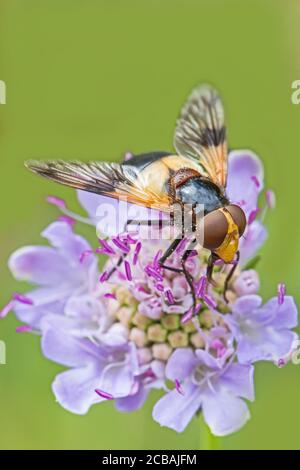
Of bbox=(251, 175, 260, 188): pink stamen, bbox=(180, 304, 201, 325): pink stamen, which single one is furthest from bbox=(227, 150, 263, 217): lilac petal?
bbox=(180, 304, 201, 325): pink stamen

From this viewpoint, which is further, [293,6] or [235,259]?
[293,6]

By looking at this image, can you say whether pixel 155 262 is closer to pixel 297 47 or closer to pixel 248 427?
pixel 248 427

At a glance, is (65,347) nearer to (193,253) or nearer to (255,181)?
(193,253)

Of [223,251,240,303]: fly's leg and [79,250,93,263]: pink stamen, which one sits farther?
[79,250,93,263]: pink stamen

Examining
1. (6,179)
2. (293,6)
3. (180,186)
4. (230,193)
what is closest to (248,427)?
(230,193)

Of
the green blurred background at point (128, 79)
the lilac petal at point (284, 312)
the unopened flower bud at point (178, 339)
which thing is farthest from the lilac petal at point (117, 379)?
the green blurred background at point (128, 79)

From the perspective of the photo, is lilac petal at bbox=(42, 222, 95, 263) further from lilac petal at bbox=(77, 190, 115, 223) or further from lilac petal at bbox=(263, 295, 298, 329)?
lilac petal at bbox=(263, 295, 298, 329)
